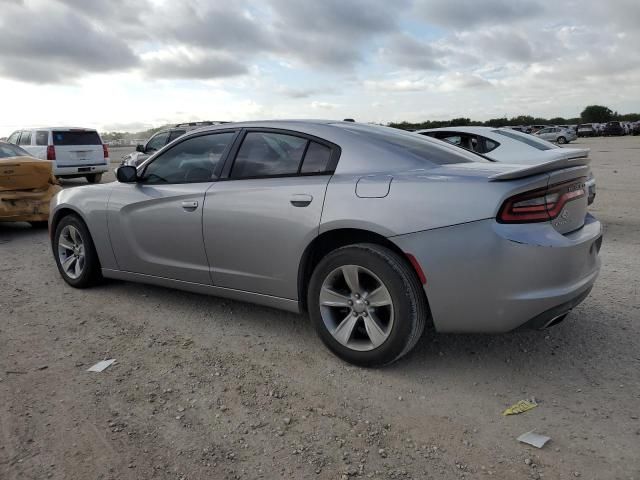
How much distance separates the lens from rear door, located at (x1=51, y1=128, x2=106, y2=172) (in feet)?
47.5

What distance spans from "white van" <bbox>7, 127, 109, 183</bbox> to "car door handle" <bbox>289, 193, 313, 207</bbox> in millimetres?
13000

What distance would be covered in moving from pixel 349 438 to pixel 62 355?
216 centimetres

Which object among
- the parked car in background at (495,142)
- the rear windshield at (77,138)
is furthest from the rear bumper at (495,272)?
the rear windshield at (77,138)

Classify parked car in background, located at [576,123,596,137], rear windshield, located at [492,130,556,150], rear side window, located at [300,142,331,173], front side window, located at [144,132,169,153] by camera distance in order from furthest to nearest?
parked car in background, located at [576,123,596,137]
front side window, located at [144,132,169,153]
rear windshield, located at [492,130,556,150]
rear side window, located at [300,142,331,173]

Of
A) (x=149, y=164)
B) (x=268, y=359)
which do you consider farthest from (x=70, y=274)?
(x=268, y=359)

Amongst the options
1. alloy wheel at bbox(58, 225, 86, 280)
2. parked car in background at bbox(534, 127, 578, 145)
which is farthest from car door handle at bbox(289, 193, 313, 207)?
parked car in background at bbox(534, 127, 578, 145)

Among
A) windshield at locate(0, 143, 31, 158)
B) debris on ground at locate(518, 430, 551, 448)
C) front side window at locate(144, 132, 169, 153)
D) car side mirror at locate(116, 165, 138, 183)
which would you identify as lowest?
debris on ground at locate(518, 430, 551, 448)

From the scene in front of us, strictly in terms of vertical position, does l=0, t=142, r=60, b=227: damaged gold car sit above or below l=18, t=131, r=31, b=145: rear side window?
below

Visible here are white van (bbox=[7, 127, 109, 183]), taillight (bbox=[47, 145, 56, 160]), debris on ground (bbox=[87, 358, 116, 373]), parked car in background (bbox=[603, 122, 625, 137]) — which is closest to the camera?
debris on ground (bbox=[87, 358, 116, 373])

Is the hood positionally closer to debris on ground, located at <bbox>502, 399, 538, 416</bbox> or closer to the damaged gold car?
the damaged gold car

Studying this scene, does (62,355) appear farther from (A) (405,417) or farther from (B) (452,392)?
(B) (452,392)

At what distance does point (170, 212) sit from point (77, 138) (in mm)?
12461

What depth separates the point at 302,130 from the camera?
12.1 ft

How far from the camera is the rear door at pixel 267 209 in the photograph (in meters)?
3.43
